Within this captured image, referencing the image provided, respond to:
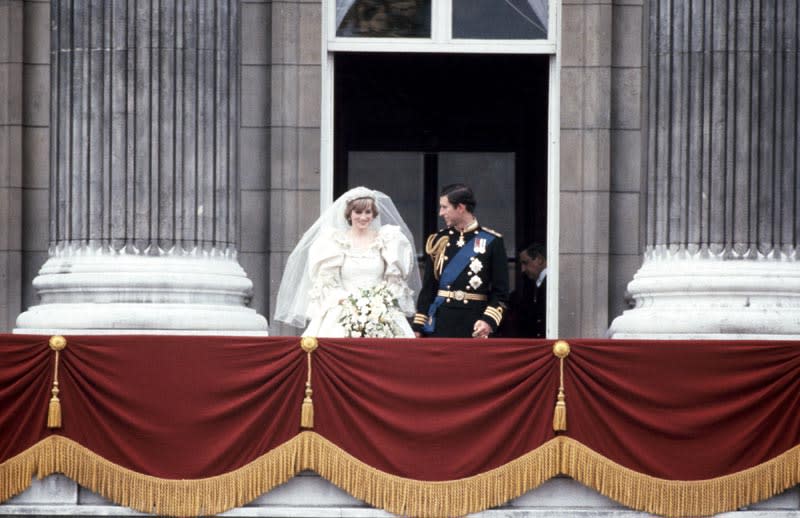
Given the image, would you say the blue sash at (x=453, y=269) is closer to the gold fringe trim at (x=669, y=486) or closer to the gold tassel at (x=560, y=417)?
the gold tassel at (x=560, y=417)

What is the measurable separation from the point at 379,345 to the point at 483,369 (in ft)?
2.43

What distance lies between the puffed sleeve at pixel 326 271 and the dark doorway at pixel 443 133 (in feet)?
16.0

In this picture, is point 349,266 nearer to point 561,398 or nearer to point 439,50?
point 561,398

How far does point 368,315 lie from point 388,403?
1355 millimetres

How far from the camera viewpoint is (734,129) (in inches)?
508

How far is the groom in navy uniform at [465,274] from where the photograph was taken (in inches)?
530

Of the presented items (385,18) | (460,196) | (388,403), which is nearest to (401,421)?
(388,403)

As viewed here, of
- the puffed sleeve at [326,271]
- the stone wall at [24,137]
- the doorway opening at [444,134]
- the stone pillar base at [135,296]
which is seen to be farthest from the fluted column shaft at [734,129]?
the stone wall at [24,137]

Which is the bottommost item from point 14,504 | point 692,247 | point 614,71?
point 14,504

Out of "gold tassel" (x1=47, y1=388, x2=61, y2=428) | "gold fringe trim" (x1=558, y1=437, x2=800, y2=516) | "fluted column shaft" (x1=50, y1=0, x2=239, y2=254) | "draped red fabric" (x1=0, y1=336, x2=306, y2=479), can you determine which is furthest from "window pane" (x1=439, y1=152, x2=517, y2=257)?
"gold tassel" (x1=47, y1=388, x2=61, y2=428)

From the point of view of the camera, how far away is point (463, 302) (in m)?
13.5

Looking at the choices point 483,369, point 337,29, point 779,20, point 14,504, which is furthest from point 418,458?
point 337,29

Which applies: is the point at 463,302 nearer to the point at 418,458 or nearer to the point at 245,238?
the point at 418,458

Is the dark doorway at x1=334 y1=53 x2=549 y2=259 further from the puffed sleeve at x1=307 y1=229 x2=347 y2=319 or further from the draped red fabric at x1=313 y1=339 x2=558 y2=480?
the draped red fabric at x1=313 y1=339 x2=558 y2=480
